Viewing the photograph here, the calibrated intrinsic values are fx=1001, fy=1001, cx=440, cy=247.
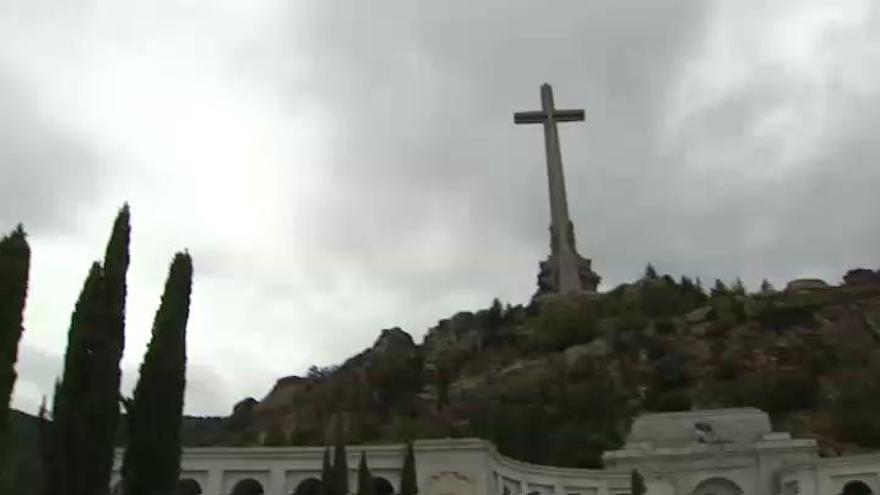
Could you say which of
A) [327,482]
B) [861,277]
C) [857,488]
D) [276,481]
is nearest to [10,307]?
[327,482]

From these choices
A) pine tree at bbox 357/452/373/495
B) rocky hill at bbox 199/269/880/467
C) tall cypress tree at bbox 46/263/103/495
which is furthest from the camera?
rocky hill at bbox 199/269/880/467

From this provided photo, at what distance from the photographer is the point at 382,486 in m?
34.8

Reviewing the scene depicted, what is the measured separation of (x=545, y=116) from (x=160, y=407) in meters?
52.4

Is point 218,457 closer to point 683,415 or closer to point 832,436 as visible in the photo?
point 683,415

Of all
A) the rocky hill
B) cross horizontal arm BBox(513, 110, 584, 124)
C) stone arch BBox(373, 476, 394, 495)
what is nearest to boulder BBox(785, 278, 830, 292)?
the rocky hill

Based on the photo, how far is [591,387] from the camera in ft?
194

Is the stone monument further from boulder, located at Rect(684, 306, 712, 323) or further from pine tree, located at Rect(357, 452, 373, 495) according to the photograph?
pine tree, located at Rect(357, 452, 373, 495)

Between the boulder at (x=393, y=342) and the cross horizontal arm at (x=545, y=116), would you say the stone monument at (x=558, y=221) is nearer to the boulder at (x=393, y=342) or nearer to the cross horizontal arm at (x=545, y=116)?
the cross horizontal arm at (x=545, y=116)

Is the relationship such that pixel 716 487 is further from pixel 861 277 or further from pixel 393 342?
pixel 861 277

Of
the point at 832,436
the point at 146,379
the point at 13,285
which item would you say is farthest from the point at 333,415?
the point at 13,285

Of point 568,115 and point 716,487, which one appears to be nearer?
point 716,487

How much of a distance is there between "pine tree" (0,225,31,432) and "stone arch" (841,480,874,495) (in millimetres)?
30727

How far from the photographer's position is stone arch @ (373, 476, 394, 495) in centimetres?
3444

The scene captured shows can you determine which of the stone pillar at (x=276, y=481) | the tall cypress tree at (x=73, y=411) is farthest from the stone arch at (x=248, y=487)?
the tall cypress tree at (x=73, y=411)
